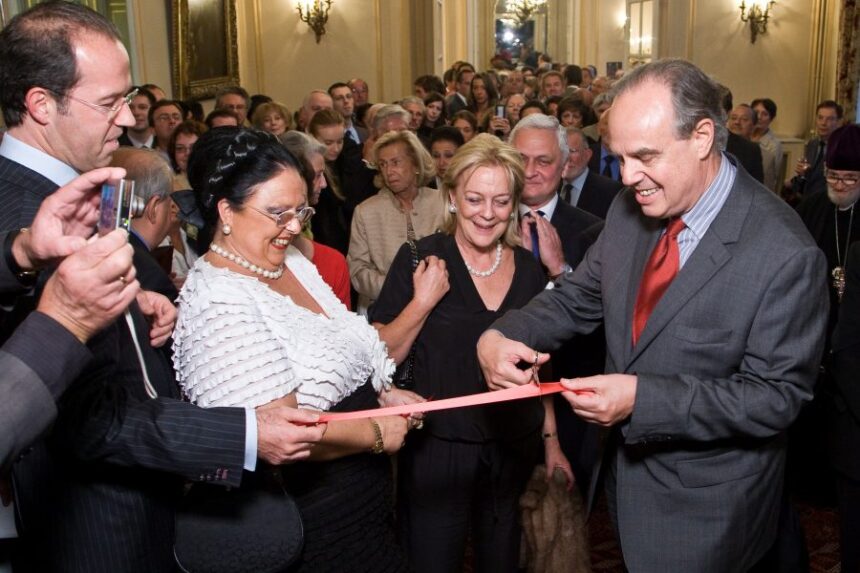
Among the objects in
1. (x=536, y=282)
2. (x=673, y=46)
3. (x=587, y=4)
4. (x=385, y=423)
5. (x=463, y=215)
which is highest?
(x=587, y=4)

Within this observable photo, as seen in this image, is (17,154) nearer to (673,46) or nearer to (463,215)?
(463,215)

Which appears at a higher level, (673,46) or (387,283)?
(673,46)

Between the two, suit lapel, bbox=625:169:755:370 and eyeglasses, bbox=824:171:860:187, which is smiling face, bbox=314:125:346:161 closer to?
eyeglasses, bbox=824:171:860:187

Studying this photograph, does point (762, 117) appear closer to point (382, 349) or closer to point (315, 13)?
point (315, 13)

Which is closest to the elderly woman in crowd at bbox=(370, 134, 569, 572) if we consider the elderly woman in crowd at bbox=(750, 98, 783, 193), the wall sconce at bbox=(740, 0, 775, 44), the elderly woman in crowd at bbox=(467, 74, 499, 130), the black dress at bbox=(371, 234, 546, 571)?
the black dress at bbox=(371, 234, 546, 571)

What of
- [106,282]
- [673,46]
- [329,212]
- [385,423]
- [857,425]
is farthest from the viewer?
[673,46]

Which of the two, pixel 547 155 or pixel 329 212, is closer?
pixel 547 155

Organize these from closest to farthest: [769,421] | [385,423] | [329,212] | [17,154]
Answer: [17,154] → [769,421] → [385,423] → [329,212]

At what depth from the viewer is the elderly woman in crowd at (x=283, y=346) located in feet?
7.07

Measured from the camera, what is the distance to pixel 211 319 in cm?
217

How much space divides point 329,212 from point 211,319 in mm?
3737

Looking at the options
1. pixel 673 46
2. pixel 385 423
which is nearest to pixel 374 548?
pixel 385 423

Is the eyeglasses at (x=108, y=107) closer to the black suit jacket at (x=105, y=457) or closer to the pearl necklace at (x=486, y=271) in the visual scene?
the black suit jacket at (x=105, y=457)

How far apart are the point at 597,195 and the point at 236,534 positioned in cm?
361
